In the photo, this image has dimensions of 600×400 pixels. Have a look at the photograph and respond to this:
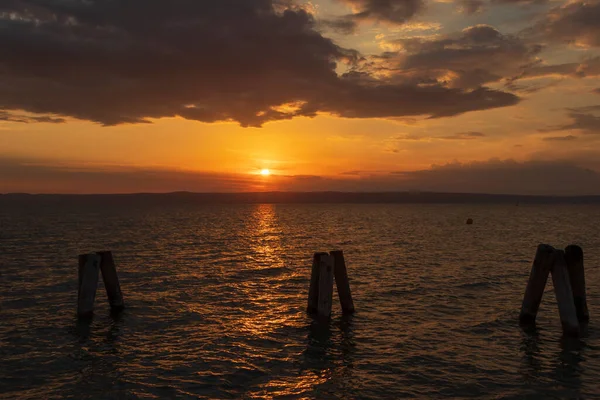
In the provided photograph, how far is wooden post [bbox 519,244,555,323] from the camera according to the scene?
51.9 feet

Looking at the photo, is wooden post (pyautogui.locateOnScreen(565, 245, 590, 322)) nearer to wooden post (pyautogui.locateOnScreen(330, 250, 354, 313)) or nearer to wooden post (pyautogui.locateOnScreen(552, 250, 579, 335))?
wooden post (pyautogui.locateOnScreen(552, 250, 579, 335))

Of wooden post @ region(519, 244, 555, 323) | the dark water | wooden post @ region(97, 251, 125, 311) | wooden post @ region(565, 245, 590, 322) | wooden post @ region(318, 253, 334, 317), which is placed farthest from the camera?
wooden post @ region(97, 251, 125, 311)

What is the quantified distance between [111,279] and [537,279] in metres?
15.2

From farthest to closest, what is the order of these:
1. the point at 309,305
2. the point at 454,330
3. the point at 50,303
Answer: the point at 50,303 → the point at 309,305 → the point at 454,330

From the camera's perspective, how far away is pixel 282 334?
16625 millimetres

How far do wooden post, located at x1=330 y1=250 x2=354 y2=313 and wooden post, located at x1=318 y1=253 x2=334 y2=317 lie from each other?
2.33ft

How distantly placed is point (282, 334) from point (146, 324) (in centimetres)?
505

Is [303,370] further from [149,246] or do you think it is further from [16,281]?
[149,246]

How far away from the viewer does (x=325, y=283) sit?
683 inches

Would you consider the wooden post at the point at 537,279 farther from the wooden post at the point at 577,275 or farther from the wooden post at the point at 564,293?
the wooden post at the point at 577,275

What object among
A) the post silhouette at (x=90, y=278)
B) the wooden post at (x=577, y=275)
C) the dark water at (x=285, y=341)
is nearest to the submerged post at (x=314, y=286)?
the dark water at (x=285, y=341)

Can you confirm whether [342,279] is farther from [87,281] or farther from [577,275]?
[87,281]

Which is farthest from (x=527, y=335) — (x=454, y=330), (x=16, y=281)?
(x=16, y=281)

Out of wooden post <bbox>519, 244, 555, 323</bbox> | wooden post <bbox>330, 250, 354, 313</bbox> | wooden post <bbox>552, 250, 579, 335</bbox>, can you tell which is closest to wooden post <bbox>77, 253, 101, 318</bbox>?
wooden post <bbox>330, 250, 354, 313</bbox>
